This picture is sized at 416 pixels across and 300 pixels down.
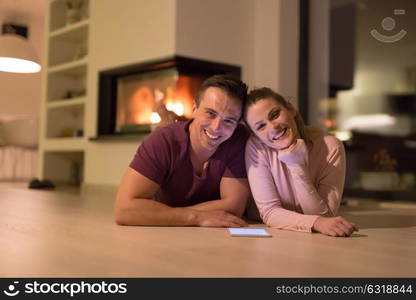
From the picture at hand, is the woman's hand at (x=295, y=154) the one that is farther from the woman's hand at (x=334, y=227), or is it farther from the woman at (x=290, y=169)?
the woman's hand at (x=334, y=227)

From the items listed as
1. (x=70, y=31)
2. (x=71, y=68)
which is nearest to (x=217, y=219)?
(x=71, y=68)

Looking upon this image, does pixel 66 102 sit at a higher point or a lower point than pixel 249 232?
higher

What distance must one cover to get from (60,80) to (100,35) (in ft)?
3.92

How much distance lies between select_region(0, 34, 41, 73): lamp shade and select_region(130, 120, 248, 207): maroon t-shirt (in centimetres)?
276

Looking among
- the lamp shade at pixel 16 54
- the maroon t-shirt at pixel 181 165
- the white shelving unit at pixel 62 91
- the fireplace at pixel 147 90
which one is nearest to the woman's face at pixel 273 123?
the maroon t-shirt at pixel 181 165

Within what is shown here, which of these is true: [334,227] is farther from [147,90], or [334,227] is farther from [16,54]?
[16,54]

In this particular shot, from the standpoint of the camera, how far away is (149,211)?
6.05ft

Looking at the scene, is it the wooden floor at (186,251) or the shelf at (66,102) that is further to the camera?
the shelf at (66,102)

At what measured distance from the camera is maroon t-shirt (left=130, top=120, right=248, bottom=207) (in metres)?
1.84

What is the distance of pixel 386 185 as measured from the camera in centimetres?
366

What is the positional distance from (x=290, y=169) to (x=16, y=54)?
3.21 meters

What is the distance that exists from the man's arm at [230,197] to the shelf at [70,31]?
319 centimetres

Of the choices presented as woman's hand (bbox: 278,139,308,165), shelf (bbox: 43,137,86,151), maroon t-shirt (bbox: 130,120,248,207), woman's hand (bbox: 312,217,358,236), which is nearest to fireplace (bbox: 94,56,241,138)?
shelf (bbox: 43,137,86,151)

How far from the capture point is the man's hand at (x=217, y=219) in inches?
73.9
